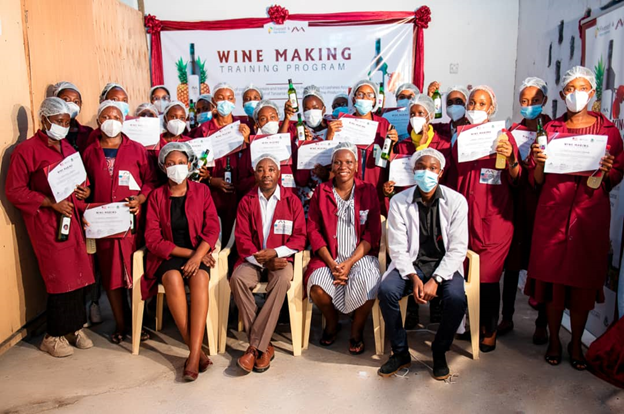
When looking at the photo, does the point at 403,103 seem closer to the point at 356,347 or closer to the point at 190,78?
the point at 356,347

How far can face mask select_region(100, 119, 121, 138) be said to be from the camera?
11.6ft

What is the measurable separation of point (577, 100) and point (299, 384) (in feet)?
8.25

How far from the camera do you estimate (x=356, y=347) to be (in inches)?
137

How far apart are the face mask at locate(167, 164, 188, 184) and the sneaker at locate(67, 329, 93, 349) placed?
1.40 m

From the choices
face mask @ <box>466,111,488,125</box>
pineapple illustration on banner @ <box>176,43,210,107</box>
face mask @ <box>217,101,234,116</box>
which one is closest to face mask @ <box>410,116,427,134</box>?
face mask @ <box>466,111,488,125</box>

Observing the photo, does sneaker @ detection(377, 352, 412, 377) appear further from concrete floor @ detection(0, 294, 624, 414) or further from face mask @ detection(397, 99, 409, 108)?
face mask @ detection(397, 99, 409, 108)

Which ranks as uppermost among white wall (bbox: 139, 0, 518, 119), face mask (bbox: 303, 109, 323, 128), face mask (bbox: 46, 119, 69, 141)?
white wall (bbox: 139, 0, 518, 119)

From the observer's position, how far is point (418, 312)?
4.23m

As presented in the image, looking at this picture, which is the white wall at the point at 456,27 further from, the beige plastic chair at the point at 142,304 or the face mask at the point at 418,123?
the beige plastic chair at the point at 142,304

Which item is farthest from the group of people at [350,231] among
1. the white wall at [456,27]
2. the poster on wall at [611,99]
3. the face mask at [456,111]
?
the white wall at [456,27]

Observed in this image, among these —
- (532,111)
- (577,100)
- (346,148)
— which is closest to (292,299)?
(346,148)

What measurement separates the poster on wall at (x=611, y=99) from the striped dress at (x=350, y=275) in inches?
66.8

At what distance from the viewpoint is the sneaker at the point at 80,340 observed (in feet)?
12.0

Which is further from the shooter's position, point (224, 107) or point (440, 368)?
point (224, 107)
